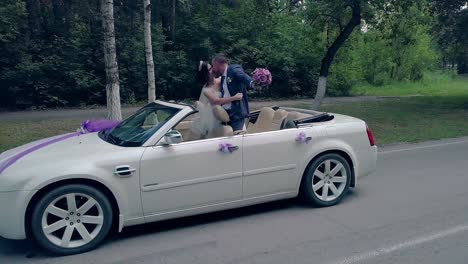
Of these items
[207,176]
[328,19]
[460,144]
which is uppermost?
[328,19]

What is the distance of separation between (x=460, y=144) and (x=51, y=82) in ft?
49.1

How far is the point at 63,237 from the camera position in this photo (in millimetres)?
4180

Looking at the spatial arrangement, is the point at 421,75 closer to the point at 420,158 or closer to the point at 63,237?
the point at 420,158

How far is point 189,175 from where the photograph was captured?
4.68 m

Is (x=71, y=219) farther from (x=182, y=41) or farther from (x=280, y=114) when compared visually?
(x=182, y=41)

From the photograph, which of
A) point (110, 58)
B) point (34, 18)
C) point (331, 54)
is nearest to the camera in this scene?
point (110, 58)

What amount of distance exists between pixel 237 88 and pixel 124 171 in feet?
6.25

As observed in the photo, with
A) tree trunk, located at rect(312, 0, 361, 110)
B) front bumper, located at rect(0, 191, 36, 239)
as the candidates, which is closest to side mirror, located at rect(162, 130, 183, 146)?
front bumper, located at rect(0, 191, 36, 239)

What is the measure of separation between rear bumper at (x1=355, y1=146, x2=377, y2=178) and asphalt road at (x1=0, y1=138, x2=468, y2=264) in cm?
37

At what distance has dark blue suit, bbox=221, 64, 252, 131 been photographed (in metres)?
5.51

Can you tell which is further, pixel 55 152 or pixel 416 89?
pixel 416 89

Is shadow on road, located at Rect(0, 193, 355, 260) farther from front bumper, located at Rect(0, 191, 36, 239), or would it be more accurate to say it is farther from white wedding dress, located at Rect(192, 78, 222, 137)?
white wedding dress, located at Rect(192, 78, 222, 137)

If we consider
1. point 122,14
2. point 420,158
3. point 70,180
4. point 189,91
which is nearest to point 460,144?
point 420,158

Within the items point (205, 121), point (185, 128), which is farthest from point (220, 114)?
point (185, 128)
